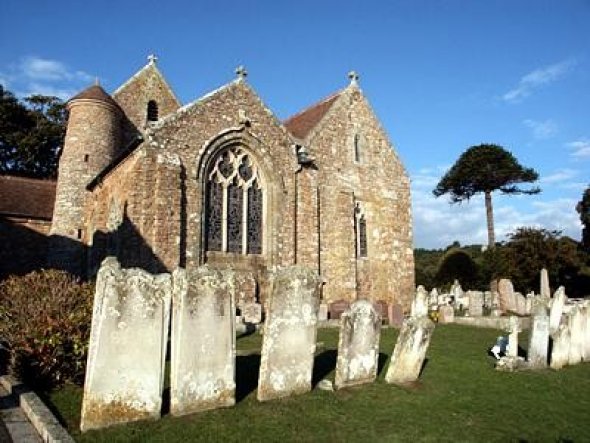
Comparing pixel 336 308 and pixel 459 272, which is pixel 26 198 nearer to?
pixel 336 308

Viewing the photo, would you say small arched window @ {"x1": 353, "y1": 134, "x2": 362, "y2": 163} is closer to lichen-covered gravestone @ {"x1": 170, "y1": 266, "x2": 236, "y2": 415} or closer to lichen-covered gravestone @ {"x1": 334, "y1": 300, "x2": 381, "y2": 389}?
lichen-covered gravestone @ {"x1": 334, "y1": 300, "x2": 381, "y2": 389}

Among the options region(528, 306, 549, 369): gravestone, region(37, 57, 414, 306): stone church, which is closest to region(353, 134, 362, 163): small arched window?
region(37, 57, 414, 306): stone church

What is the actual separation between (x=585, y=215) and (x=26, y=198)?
4412 cm

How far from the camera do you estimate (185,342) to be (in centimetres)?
674

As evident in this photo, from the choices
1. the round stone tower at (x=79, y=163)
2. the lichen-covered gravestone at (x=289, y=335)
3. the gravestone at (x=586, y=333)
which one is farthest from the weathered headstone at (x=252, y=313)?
the gravestone at (x=586, y=333)

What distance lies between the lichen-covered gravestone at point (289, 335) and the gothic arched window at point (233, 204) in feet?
36.2

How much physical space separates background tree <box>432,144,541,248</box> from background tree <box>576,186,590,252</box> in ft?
16.4

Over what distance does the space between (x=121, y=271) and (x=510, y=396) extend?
669 cm

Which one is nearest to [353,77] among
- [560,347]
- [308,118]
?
[308,118]

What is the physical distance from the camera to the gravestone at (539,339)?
35.4 ft

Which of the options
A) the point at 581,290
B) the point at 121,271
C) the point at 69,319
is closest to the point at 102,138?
the point at 69,319

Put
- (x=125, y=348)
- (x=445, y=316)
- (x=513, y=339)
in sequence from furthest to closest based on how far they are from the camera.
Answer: (x=445, y=316) < (x=513, y=339) < (x=125, y=348)

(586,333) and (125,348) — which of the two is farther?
(586,333)

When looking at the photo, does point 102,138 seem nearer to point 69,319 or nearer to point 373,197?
point 373,197
